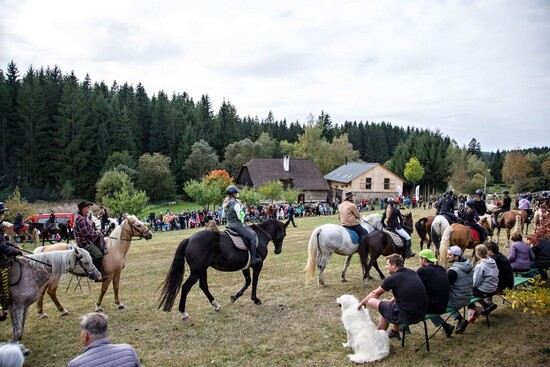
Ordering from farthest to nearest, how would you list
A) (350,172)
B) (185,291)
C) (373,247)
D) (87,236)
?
1. (350,172)
2. (373,247)
3. (87,236)
4. (185,291)

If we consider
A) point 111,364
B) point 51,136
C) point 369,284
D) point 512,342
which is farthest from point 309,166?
point 111,364

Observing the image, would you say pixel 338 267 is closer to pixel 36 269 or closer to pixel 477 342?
pixel 477 342

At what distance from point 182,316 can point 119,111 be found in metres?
63.2

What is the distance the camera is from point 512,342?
6477 mm

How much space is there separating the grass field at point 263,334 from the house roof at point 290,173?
40586 mm

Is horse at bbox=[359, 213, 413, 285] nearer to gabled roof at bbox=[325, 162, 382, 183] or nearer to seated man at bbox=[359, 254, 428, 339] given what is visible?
seated man at bbox=[359, 254, 428, 339]

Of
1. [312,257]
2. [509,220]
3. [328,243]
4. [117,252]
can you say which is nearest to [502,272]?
[328,243]

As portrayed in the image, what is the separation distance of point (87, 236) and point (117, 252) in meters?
0.81

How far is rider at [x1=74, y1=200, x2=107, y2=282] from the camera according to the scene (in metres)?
8.46

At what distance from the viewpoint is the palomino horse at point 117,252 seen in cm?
877

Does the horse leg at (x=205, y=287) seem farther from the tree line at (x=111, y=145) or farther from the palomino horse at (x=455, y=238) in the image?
the tree line at (x=111, y=145)

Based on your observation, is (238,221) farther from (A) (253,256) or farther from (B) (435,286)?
(B) (435,286)

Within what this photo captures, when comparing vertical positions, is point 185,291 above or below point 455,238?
below

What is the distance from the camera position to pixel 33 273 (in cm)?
691
